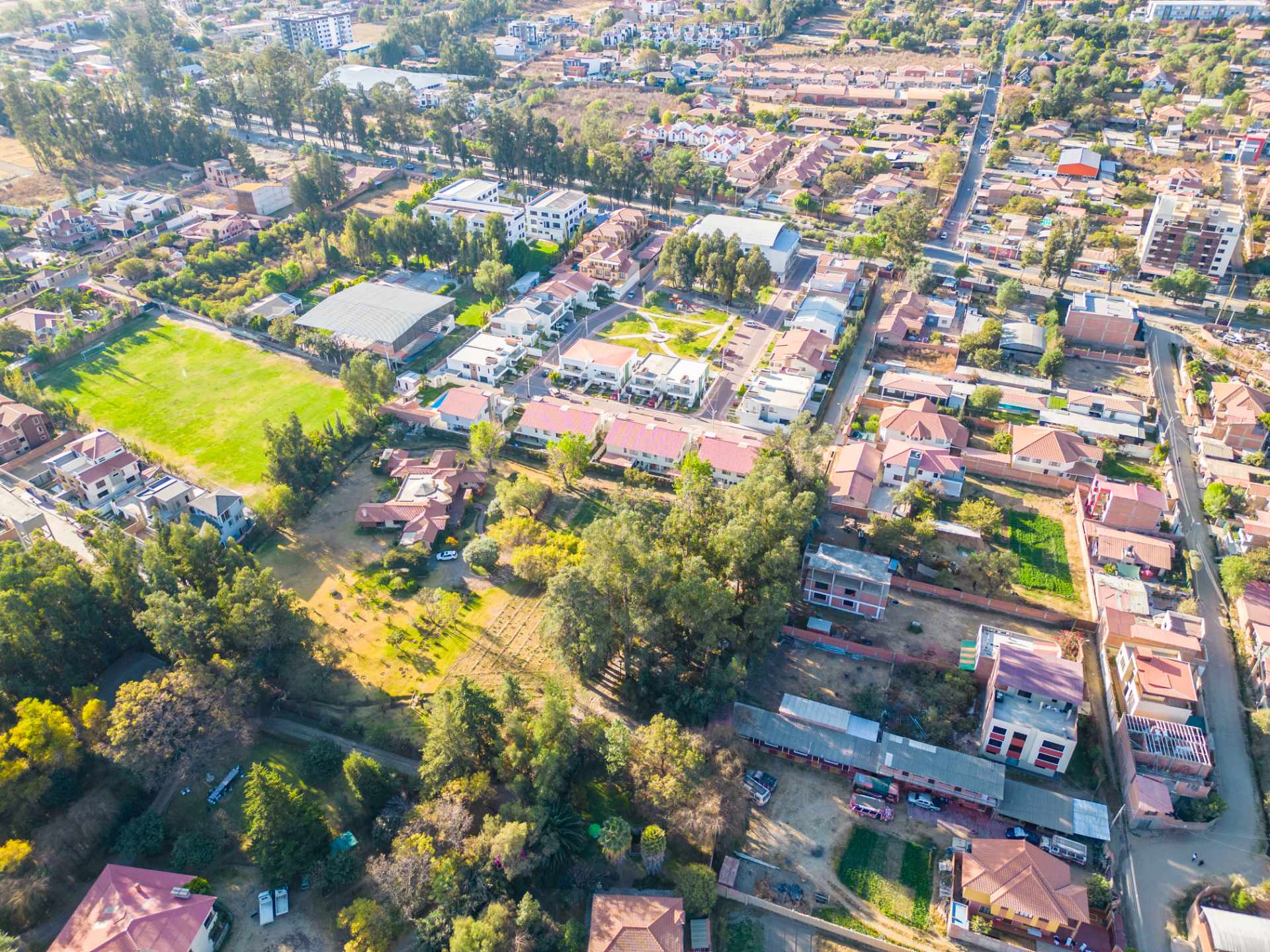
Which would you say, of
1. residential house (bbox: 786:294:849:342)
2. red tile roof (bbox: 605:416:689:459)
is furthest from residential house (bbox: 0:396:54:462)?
residential house (bbox: 786:294:849:342)

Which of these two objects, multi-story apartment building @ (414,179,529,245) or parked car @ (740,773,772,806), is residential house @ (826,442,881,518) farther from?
multi-story apartment building @ (414,179,529,245)

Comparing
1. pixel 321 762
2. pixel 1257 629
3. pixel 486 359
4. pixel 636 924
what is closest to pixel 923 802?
pixel 636 924

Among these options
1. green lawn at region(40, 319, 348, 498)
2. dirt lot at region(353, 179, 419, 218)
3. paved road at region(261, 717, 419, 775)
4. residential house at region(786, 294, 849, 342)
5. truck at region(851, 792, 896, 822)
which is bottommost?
paved road at region(261, 717, 419, 775)

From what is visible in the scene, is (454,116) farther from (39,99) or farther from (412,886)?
(412,886)

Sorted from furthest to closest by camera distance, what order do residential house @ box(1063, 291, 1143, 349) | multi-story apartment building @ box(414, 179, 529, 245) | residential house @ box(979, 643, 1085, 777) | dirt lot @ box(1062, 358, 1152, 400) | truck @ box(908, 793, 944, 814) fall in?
multi-story apartment building @ box(414, 179, 529, 245) → residential house @ box(1063, 291, 1143, 349) → dirt lot @ box(1062, 358, 1152, 400) → residential house @ box(979, 643, 1085, 777) → truck @ box(908, 793, 944, 814)

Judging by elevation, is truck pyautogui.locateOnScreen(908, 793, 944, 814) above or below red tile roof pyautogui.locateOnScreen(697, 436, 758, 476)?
below

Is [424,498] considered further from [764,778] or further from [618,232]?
[618,232]

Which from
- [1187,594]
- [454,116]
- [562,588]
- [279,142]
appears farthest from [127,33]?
[1187,594]

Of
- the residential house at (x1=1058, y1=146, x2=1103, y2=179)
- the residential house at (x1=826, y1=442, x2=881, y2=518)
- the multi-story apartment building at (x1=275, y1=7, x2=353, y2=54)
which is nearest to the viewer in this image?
the residential house at (x1=826, y1=442, x2=881, y2=518)
